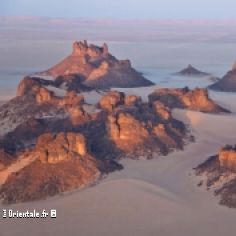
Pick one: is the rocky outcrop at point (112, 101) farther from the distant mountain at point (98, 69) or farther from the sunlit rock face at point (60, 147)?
the distant mountain at point (98, 69)

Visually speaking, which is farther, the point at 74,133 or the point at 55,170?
the point at 74,133

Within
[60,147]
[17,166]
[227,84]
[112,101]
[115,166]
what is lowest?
[227,84]

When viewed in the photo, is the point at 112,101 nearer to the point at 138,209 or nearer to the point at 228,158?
the point at 228,158

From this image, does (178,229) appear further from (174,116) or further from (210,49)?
(210,49)

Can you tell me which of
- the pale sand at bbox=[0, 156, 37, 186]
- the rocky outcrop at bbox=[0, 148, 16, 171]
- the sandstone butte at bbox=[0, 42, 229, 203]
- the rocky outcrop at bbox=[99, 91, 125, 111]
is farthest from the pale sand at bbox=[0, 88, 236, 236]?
the rocky outcrop at bbox=[99, 91, 125, 111]

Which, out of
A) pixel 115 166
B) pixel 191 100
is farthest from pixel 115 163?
pixel 191 100

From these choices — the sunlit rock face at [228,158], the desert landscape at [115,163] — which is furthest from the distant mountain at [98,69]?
the sunlit rock face at [228,158]

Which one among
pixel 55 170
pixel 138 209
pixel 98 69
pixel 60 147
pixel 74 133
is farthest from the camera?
pixel 98 69

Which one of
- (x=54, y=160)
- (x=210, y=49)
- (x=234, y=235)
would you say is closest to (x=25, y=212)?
(x=54, y=160)

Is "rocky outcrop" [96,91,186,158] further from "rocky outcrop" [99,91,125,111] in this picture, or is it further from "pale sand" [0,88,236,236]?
"pale sand" [0,88,236,236]
